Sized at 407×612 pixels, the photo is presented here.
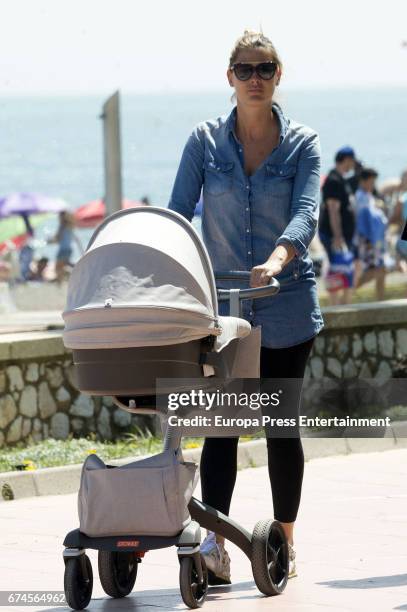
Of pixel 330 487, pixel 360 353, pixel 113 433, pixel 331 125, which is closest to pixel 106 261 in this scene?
pixel 330 487

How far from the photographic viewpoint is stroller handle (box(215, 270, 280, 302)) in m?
5.74

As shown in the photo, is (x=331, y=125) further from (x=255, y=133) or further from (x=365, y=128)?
(x=255, y=133)

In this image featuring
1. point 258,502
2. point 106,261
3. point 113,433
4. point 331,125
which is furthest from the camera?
point 331,125

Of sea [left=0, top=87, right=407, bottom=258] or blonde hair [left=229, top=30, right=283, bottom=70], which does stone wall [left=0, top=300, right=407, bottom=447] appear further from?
sea [left=0, top=87, right=407, bottom=258]

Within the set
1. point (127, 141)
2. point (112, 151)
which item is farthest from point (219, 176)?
point (127, 141)

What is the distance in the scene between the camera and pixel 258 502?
27.5ft

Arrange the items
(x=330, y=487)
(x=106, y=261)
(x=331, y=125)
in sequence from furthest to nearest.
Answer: (x=331, y=125) → (x=330, y=487) → (x=106, y=261)

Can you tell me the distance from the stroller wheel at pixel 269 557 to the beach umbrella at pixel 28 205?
2856cm

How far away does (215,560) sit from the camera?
19.7 feet

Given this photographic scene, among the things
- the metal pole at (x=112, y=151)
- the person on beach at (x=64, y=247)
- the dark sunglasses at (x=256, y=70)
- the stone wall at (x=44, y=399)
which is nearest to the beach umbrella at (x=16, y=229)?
the person on beach at (x=64, y=247)

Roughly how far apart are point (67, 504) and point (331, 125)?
41.6 meters

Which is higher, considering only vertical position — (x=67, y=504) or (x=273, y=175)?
(x=273, y=175)

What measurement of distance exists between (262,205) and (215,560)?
52.0 inches

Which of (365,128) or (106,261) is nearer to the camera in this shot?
(106,261)
